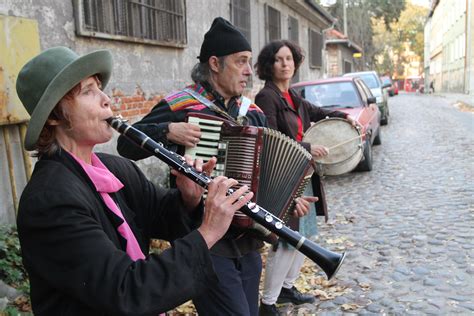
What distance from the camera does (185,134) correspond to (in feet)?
7.38

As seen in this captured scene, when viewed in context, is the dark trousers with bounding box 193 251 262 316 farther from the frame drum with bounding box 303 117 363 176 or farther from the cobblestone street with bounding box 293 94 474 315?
the frame drum with bounding box 303 117 363 176

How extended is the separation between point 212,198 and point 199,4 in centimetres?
679

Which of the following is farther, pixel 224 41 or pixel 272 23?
pixel 272 23

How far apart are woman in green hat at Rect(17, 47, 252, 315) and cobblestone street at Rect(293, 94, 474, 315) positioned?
7.92ft

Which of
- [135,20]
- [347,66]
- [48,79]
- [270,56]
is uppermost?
[347,66]

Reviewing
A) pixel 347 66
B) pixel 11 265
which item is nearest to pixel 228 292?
pixel 11 265

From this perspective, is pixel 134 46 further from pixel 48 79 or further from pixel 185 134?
pixel 48 79

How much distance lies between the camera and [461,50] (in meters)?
36.1

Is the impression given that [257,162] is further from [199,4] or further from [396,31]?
[396,31]

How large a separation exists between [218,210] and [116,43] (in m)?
4.49

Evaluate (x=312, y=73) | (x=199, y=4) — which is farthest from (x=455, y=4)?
(x=199, y=4)

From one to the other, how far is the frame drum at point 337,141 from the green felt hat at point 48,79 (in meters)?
2.70

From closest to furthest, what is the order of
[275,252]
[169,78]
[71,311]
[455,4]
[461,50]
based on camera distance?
[71,311] → [275,252] → [169,78] → [461,50] → [455,4]

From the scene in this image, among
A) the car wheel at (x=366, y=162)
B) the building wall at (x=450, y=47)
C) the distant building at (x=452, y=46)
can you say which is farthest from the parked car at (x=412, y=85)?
the car wheel at (x=366, y=162)
